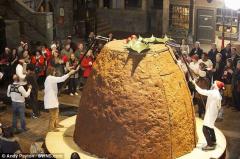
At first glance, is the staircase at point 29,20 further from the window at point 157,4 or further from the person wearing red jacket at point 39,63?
the window at point 157,4

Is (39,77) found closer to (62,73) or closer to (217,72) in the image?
(62,73)

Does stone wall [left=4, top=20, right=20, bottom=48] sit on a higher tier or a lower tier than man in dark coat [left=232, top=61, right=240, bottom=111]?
higher

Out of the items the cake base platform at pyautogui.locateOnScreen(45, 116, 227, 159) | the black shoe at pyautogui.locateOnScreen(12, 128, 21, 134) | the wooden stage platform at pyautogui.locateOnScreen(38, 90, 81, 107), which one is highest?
the cake base platform at pyautogui.locateOnScreen(45, 116, 227, 159)

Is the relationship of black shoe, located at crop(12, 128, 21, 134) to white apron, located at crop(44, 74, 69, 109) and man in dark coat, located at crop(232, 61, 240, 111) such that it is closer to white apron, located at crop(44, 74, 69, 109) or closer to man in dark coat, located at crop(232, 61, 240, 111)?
white apron, located at crop(44, 74, 69, 109)

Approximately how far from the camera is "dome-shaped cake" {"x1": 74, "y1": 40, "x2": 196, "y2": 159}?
10016mm

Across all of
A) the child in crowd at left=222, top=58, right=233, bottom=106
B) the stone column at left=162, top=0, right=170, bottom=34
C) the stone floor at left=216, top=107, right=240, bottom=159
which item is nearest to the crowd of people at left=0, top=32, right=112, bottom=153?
the child in crowd at left=222, top=58, right=233, bottom=106

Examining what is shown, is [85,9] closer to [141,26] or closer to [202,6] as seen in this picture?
[141,26]

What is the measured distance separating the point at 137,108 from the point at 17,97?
4.87 metres

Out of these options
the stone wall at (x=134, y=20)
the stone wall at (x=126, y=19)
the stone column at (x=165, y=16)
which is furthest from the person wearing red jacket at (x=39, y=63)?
the stone wall at (x=126, y=19)

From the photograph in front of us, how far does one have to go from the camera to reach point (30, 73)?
15188 millimetres

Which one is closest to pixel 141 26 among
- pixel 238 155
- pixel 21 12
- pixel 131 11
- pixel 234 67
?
pixel 131 11

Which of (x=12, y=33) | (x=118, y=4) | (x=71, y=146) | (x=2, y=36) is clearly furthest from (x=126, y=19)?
(x=71, y=146)

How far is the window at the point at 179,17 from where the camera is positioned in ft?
85.5

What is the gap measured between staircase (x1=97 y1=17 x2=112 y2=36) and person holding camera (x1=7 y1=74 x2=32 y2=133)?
14.4 meters
